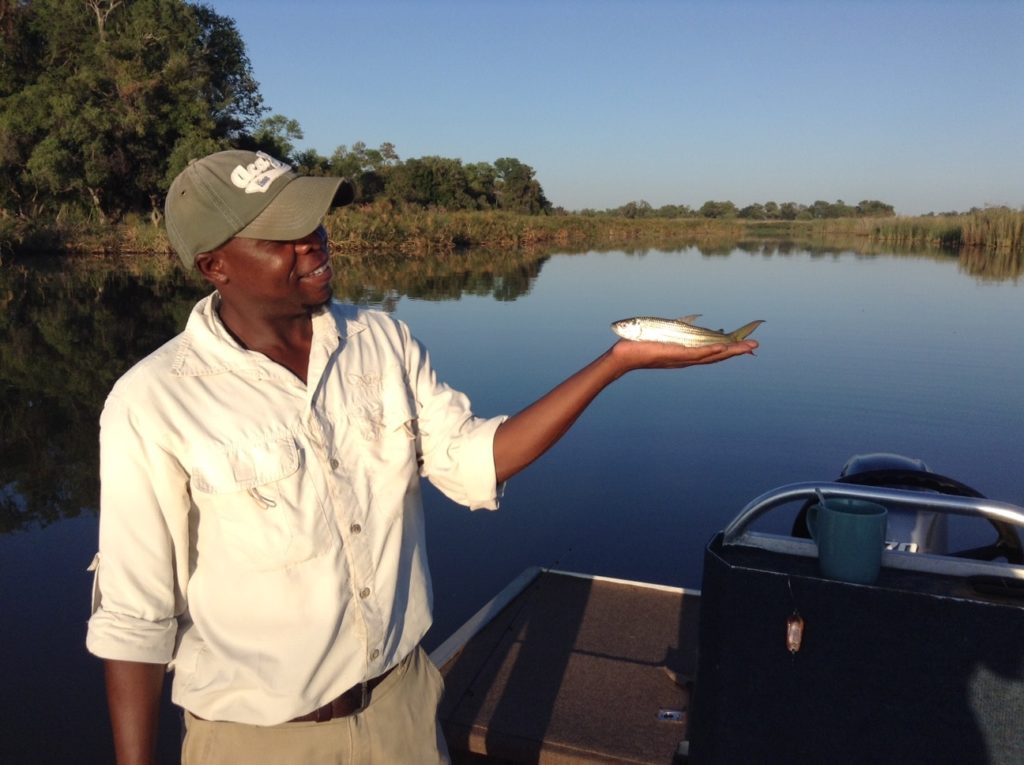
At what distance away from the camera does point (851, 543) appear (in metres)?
1.93

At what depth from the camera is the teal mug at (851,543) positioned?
6.26ft

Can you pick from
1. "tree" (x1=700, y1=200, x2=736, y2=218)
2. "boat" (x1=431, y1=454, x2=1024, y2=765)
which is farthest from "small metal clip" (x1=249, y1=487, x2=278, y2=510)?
"tree" (x1=700, y1=200, x2=736, y2=218)

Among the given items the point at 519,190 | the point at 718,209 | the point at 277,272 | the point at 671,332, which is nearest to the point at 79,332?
the point at 277,272

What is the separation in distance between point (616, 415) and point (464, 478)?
7.57m

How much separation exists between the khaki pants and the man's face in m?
0.87

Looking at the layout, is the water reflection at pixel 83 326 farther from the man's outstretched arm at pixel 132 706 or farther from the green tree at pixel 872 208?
the green tree at pixel 872 208

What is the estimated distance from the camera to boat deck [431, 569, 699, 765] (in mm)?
3094

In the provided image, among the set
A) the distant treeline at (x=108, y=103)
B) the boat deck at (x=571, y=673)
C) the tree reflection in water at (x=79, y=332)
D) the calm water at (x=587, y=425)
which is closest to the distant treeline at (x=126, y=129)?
the distant treeline at (x=108, y=103)

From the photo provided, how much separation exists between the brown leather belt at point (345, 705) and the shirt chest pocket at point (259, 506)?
32 cm

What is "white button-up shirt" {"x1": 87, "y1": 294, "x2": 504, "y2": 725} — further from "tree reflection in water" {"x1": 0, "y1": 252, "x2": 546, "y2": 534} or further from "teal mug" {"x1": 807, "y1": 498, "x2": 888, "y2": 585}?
"tree reflection in water" {"x1": 0, "y1": 252, "x2": 546, "y2": 534}

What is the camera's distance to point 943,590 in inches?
74.5

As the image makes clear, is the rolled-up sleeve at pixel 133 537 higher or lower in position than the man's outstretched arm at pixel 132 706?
higher

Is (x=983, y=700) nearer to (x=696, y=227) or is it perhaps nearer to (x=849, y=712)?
(x=849, y=712)

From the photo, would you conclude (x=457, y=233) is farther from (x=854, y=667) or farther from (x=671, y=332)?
(x=854, y=667)
